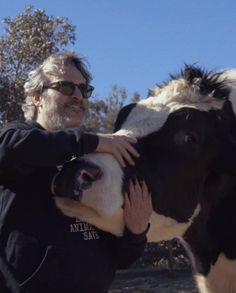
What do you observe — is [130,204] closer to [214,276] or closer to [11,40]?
[214,276]

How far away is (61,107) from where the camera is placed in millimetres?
3488

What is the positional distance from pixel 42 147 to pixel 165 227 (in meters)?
0.97

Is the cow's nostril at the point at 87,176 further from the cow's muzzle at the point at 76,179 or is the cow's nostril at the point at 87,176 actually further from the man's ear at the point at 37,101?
the man's ear at the point at 37,101

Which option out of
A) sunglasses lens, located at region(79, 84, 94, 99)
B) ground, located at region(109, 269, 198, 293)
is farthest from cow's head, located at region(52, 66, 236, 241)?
ground, located at region(109, 269, 198, 293)

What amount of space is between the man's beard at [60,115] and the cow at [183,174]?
26 cm

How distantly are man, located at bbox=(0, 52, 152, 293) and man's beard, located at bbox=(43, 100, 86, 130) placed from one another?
0.22 meters

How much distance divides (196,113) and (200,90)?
9.4 inches

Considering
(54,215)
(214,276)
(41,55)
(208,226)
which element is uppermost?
(54,215)

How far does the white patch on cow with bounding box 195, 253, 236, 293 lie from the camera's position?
13.0 feet

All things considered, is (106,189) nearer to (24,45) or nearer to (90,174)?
(90,174)

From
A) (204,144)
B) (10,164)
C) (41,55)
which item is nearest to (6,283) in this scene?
(10,164)

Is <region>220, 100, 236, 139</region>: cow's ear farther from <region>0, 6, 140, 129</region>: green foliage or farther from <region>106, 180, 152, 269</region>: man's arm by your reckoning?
<region>0, 6, 140, 129</region>: green foliage

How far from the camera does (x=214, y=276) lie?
400 cm

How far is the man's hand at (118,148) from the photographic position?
304 cm
